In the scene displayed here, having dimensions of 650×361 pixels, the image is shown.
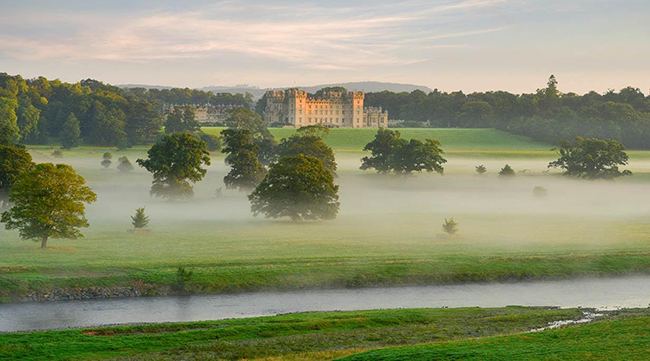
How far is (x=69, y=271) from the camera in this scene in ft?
140

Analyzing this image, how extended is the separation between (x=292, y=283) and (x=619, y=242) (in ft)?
82.9

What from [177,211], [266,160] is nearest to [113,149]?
[266,160]

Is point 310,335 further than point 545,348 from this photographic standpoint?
Yes

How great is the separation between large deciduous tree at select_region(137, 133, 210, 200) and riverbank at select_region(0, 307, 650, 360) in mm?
52537

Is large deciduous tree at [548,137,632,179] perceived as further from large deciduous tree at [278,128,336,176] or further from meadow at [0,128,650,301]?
large deciduous tree at [278,128,336,176]

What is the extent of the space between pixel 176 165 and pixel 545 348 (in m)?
66.8

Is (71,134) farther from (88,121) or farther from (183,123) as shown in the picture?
(183,123)

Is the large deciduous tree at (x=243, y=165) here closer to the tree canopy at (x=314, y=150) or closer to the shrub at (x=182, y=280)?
the tree canopy at (x=314, y=150)

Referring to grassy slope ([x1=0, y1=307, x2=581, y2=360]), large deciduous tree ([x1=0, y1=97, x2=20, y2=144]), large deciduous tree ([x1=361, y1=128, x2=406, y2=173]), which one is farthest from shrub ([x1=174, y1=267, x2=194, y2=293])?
large deciduous tree ([x1=0, y1=97, x2=20, y2=144])

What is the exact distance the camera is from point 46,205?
167 feet

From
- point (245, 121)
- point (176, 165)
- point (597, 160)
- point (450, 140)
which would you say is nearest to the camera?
point (176, 165)

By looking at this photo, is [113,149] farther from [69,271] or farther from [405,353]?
[405,353]

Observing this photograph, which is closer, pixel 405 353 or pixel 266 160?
pixel 405 353

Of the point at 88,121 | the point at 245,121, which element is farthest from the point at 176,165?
the point at 245,121
